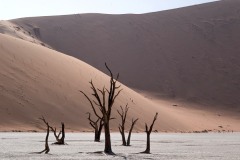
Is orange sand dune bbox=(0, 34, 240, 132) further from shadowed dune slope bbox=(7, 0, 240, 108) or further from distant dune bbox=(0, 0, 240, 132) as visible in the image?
shadowed dune slope bbox=(7, 0, 240, 108)

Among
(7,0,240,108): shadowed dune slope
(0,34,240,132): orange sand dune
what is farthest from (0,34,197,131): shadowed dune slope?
(7,0,240,108): shadowed dune slope

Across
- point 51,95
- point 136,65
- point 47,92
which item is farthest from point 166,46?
point 51,95

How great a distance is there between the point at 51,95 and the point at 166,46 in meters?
39.9

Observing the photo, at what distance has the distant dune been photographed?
4169 cm

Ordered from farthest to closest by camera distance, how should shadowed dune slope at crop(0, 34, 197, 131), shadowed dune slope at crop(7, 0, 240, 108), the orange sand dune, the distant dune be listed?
1. shadowed dune slope at crop(7, 0, 240, 108)
2. the distant dune
3. the orange sand dune
4. shadowed dune slope at crop(0, 34, 197, 131)

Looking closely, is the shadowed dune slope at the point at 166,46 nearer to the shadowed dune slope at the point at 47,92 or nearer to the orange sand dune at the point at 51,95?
the orange sand dune at the point at 51,95

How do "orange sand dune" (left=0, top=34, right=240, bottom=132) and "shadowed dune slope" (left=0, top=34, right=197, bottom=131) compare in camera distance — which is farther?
"orange sand dune" (left=0, top=34, right=240, bottom=132)

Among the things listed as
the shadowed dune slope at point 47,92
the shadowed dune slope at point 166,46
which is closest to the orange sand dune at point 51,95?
the shadowed dune slope at point 47,92

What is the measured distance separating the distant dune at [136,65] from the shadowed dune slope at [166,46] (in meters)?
0.13

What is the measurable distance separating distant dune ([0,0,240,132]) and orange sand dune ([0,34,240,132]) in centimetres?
7

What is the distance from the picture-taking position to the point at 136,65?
7506 cm

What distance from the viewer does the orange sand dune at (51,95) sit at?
39.0 m

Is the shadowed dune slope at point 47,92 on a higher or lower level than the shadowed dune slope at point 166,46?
lower

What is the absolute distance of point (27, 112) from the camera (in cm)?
3888
